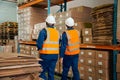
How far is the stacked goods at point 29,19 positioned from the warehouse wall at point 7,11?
26.0ft

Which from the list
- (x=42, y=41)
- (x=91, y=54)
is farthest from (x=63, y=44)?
(x=91, y=54)

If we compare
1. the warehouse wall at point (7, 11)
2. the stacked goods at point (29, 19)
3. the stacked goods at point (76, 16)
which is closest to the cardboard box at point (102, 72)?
the stacked goods at point (76, 16)

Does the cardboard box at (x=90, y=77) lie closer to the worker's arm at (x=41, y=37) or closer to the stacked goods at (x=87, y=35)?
the stacked goods at (x=87, y=35)

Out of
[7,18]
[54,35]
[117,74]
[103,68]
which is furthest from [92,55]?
[7,18]

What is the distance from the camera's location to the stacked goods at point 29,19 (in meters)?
9.35

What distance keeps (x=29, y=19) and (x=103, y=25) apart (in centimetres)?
430

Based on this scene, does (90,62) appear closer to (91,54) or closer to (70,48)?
(91,54)

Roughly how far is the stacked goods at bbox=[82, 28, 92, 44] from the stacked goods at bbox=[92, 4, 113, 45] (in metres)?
0.19

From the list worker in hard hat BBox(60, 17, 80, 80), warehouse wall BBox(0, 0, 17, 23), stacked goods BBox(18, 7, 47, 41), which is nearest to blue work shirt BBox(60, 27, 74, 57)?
worker in hard hat BBox(60, 17, 80, 80)

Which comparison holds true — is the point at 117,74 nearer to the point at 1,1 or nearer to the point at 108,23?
the point at 108,23

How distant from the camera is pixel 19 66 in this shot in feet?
8.29

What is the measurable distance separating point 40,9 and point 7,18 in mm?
8845

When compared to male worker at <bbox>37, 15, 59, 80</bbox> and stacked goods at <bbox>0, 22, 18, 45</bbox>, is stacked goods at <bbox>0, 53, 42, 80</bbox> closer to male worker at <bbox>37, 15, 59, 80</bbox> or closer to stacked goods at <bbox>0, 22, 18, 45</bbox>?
male worker at <bbox>37, 15, 59, 80</bbox>

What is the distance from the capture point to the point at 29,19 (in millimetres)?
9328
